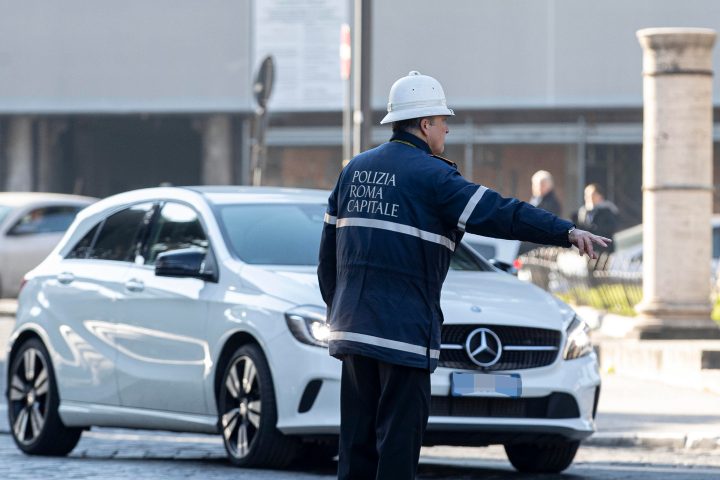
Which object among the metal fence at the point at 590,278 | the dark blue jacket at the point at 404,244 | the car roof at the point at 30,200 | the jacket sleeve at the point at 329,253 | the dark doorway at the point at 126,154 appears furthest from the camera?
the dark doorway at the point at 126,154

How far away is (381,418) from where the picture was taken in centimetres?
658

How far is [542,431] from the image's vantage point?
9453mm

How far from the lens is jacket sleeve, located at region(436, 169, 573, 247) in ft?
20.9

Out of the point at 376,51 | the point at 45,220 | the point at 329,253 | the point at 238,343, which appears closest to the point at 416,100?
the point at 329,253

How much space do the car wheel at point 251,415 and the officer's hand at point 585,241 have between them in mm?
3361

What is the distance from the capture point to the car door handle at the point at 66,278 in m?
11.0

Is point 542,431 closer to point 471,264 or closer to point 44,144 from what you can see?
point 471,264

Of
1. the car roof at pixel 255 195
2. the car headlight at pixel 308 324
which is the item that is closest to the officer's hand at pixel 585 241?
the car headlight at pixel 308 324

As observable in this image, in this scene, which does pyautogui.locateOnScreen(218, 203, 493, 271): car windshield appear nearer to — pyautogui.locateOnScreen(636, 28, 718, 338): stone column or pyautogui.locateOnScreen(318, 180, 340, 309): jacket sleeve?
pyautogui.locateOnScreen(318, 180, 340, 309): jacket sleeve

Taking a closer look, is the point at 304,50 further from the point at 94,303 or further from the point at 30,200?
the point at 94,303

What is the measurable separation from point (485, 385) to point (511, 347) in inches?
10.5

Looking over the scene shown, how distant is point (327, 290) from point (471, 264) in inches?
152

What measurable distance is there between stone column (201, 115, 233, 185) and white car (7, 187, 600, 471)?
2713 centimetres

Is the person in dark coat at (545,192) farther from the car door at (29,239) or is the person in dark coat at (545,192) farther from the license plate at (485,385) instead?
the license plate at (485,385)
